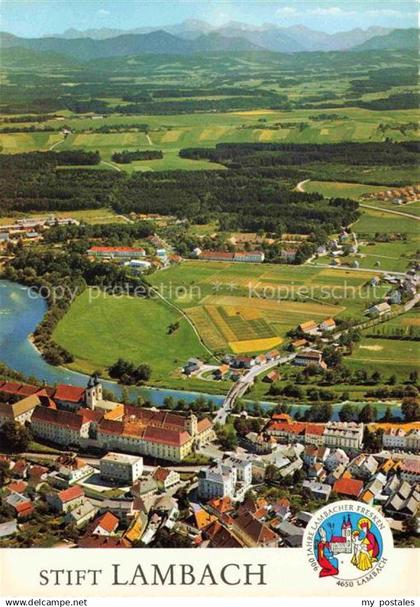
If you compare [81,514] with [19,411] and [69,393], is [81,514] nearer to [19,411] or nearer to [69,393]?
[19,411]

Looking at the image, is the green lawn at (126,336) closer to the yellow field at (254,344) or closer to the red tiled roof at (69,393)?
the yellow field at (254,344)

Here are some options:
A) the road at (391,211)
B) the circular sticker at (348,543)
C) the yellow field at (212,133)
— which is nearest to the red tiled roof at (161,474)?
the circular sticker at (348,543)

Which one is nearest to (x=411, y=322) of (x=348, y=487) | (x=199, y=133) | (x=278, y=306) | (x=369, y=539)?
(x=278, y=306)

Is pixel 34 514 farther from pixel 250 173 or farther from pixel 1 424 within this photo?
pixel 250 173

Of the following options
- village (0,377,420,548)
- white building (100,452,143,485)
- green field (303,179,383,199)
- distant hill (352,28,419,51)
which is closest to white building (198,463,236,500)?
A: village (0,377,420,548)

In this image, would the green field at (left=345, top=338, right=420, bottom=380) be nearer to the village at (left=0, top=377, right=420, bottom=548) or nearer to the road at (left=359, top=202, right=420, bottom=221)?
the village at (left=0, top=377, right=420, bottom=548)

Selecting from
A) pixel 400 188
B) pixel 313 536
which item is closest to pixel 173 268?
pixel 400 188
